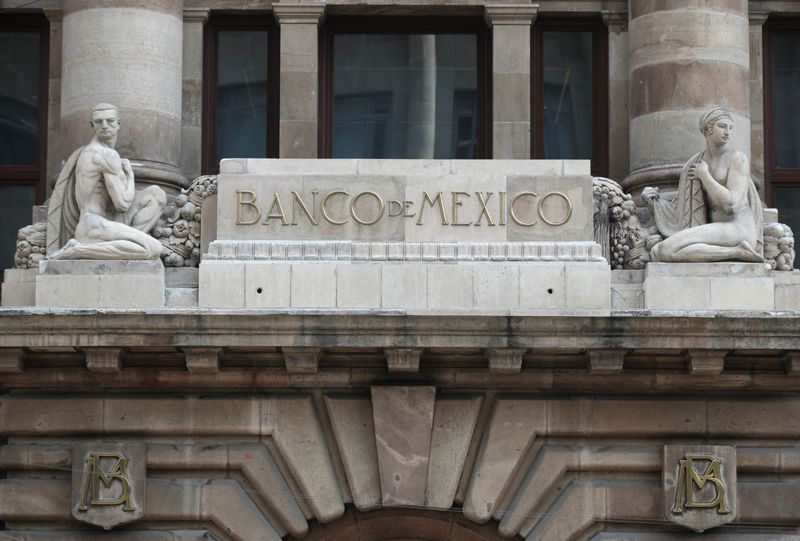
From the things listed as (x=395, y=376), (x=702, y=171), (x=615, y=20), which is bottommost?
(x=395, y=376)

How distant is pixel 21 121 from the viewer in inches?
1163

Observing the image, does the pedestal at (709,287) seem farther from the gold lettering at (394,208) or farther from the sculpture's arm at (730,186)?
the gold lettering at (394,208)

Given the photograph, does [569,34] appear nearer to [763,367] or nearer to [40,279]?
[763,367]

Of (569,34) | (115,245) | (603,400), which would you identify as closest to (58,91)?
(115,245)

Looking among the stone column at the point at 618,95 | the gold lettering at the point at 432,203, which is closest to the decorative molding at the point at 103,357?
the gold lettering at the point at 432,203

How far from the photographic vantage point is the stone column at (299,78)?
28766 mm

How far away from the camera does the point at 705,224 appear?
25594mm

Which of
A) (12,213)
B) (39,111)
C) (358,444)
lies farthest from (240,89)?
(358,444)

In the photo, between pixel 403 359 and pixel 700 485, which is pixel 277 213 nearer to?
pixel 403 359

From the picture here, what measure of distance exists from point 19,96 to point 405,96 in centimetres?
508

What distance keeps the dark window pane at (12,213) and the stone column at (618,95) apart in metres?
7.52

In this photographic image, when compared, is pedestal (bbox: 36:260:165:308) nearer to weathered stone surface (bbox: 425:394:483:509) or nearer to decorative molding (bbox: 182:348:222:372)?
decorative molding (bbox: 182:348:222:372)

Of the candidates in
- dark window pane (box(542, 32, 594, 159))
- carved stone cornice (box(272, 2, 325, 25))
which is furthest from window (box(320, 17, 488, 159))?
dark window pane (box(542, 32, 594, 159))

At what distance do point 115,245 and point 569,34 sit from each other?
762 centimetres
